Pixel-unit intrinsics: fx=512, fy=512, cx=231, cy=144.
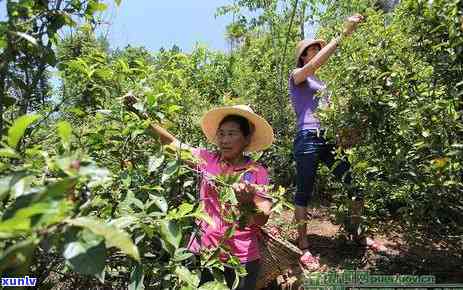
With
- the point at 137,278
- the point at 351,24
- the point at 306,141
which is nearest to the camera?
the point at 137,278

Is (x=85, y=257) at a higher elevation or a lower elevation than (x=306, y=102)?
lower

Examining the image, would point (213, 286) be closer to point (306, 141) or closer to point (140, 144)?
point (140, 144)

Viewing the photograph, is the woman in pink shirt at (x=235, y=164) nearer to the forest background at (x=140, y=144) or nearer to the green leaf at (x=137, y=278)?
the forest background at (x=140, y=144)

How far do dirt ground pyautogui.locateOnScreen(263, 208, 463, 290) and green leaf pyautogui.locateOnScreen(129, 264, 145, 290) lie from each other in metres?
1.74

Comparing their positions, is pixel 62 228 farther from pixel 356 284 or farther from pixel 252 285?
pixel 356 284

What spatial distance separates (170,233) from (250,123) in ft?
4.75

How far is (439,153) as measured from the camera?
7.39ft

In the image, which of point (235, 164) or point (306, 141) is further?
point (306, 141)

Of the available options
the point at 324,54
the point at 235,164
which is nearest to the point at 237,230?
the point at 235,164

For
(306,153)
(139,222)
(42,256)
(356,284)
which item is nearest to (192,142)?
(306,153)

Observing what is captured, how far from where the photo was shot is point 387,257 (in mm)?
3521

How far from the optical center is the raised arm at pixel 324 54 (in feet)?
9.85

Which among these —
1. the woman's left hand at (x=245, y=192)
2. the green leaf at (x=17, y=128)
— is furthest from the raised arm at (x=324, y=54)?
the green leaf at (x=17, y=128)

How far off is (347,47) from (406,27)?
0.37 meters
